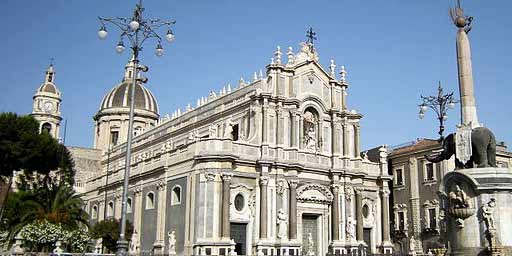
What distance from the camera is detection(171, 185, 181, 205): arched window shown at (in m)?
37.0

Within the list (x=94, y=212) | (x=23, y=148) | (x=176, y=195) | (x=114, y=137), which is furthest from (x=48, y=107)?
(x=176, y=195)

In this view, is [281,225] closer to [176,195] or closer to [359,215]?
[176,195]

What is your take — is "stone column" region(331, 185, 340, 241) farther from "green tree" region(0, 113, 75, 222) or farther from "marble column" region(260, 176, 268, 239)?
"green tree" region(0, 113, 75, 222)

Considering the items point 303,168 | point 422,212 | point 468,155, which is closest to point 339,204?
point 303,168

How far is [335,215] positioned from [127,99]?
36.9m

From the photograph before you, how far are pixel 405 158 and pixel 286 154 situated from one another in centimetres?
1215

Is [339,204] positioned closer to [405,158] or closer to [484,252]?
[405,158]

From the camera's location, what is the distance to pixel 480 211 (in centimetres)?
1634

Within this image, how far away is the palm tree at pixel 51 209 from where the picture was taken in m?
31.5

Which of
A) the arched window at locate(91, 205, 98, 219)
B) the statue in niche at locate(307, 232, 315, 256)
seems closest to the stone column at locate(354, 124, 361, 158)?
the statue in niche at locate(307, 232, 315, 256)

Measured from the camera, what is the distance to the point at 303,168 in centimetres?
3919

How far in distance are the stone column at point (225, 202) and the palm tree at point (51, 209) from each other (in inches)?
351

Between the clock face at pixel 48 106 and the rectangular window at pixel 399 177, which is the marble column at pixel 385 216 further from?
the clock face at pixel 48 106

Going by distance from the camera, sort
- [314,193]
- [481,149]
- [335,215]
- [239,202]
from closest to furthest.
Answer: [481,149], [239,202], [314,193], [335,215]
